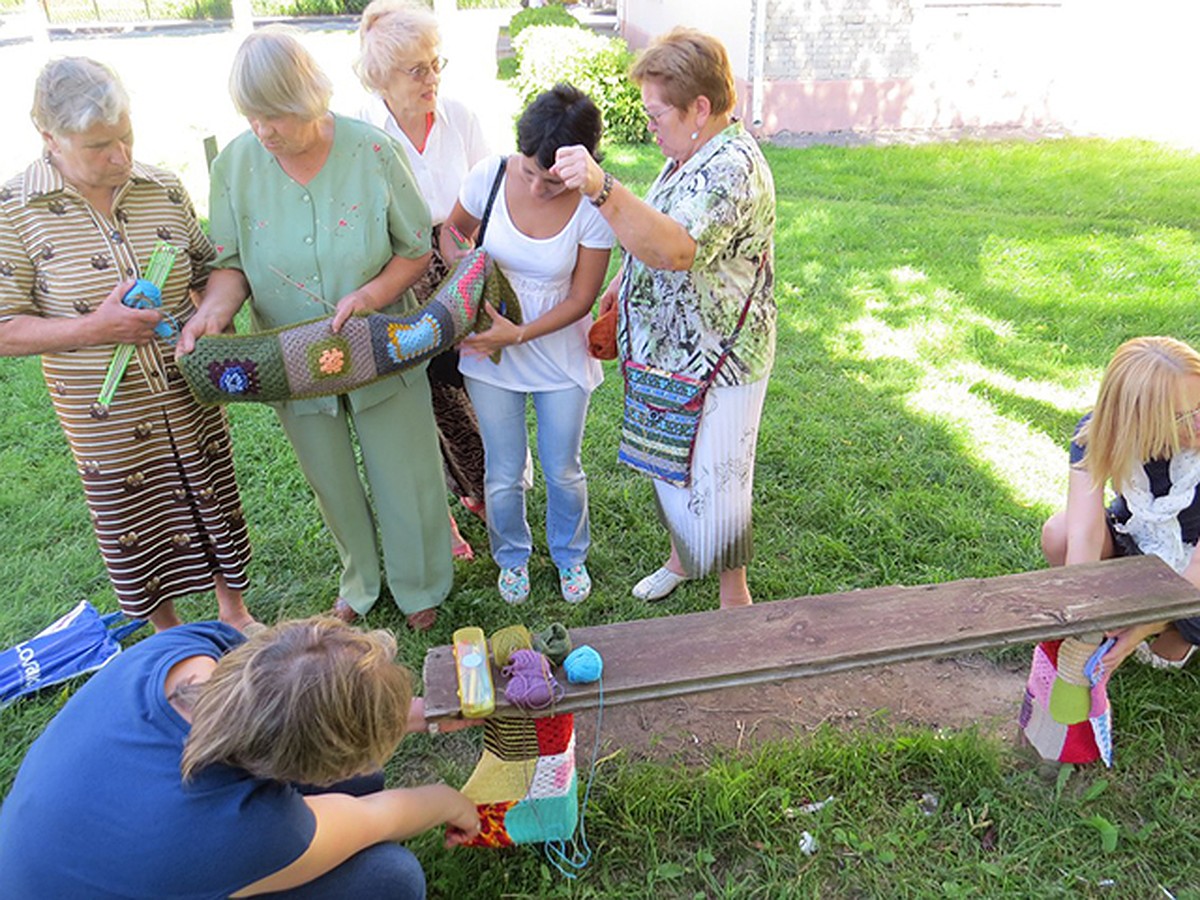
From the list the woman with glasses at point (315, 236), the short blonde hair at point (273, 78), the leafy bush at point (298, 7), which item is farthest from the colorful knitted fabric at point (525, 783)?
the leafy bush at point (298, 7)

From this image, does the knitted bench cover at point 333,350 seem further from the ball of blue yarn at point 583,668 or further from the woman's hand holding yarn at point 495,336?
the ball of blue yarn at point 583,668

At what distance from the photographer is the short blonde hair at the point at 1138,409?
2.35 meters

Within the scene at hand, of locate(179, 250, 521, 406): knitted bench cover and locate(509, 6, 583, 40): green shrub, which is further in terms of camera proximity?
locate(509, 6, 583, 40): green shrub

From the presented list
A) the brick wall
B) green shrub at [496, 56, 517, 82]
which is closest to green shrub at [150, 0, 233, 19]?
green shrub at [496, 56, 517, 82]

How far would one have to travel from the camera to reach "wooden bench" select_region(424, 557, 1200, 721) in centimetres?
212

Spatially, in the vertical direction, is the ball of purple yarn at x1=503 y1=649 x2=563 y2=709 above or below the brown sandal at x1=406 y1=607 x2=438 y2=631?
above

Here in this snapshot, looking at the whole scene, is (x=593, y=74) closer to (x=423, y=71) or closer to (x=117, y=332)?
(x=423, y=71)

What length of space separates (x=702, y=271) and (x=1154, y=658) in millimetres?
1807

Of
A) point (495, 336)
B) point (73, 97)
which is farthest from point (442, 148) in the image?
point (73, 97)

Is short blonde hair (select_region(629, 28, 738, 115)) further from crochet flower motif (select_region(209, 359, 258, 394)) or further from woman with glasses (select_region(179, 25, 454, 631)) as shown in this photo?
Result: crochet flower motif (select_region(209, 359, 258, 394))

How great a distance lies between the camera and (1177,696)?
2.63 meters

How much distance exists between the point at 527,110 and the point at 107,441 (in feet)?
4.79

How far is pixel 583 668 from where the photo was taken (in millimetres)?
2074

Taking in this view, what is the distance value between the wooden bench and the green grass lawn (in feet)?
1.34
